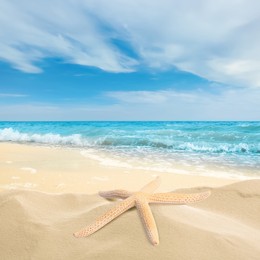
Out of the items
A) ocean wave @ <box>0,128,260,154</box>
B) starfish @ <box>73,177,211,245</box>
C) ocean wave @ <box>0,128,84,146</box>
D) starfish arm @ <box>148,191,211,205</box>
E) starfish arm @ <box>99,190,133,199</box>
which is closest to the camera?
starfish @ <box>73,177,211,245</box>

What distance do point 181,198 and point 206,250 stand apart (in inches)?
24.5

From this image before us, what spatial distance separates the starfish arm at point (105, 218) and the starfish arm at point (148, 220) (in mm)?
80

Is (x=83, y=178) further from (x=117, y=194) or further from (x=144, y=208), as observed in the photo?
(x=144, y=208)

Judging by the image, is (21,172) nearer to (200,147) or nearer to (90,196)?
(90,196)

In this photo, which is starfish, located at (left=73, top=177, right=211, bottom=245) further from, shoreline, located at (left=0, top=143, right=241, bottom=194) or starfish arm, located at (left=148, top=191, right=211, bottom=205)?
shoreline, located at (left=0, top=143, right=241, bottom=194)

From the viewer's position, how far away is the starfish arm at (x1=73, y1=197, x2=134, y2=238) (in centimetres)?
202

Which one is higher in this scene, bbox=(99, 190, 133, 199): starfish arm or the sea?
bbox=(99, 190, 133, 199): starfish arm

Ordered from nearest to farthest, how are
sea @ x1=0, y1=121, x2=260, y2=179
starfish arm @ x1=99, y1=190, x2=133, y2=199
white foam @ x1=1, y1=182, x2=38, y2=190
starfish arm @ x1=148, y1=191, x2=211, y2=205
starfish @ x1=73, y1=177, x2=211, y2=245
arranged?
starfish @ x1=73, y1=177, x2=211, y2=245, starfish arm @ x1=148, y1=191, x2=211, y2=205, starfish arm @ x1=99, y1=190, x2=133, y2=199, white foam @ x1=1, y1=182, x2=38, y2=190, sea @ x1=0, y1=121, x2=260, y2=179

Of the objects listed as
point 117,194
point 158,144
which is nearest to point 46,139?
point 158,144

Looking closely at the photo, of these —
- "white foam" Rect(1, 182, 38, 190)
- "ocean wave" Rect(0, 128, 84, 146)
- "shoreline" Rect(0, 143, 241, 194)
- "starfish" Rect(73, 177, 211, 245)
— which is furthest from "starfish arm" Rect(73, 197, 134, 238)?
"ocean wave" Rect(0, 128, 84, 146)

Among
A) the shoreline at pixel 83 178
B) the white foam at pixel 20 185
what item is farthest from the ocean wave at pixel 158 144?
the white foam at pixel 20 185

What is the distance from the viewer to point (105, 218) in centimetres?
208

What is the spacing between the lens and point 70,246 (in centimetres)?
195

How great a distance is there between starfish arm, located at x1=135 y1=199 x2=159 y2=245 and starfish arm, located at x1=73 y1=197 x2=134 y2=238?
0.26 ft
